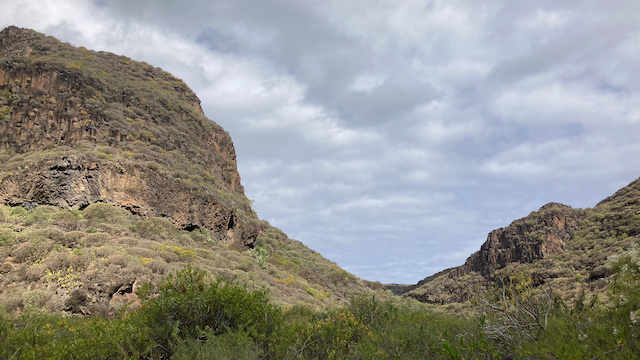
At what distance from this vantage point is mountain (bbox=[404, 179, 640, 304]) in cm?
4200

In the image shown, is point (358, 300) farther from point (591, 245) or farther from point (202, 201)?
point (591, 245)

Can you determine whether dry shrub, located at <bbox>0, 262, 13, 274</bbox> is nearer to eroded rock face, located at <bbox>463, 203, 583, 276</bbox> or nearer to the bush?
the bush

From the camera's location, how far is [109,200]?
78.3 feet

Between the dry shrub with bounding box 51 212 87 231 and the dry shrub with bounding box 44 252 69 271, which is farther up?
the dry shrub with bounding box 51 212 87 231

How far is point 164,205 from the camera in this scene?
89.7 feet

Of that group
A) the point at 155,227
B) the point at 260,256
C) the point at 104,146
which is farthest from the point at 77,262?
the point at 104,146

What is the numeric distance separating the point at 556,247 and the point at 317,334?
59727mm

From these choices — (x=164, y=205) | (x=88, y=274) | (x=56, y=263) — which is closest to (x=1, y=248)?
(x=56, y=263)

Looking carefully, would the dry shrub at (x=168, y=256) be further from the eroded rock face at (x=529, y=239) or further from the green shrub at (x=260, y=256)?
the eroded rock face at (x=529, y=239)

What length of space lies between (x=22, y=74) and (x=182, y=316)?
128 ft

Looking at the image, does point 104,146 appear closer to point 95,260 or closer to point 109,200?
point 109,200

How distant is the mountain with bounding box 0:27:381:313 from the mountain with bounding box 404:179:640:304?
24724mm

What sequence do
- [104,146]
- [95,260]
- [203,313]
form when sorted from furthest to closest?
1. [104,146]
2. [95,260]
3. [203,313]

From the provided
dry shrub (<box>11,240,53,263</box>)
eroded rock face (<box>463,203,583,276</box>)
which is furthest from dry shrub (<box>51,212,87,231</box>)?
eroded rock face (<box>463,203,583,276</box>)
